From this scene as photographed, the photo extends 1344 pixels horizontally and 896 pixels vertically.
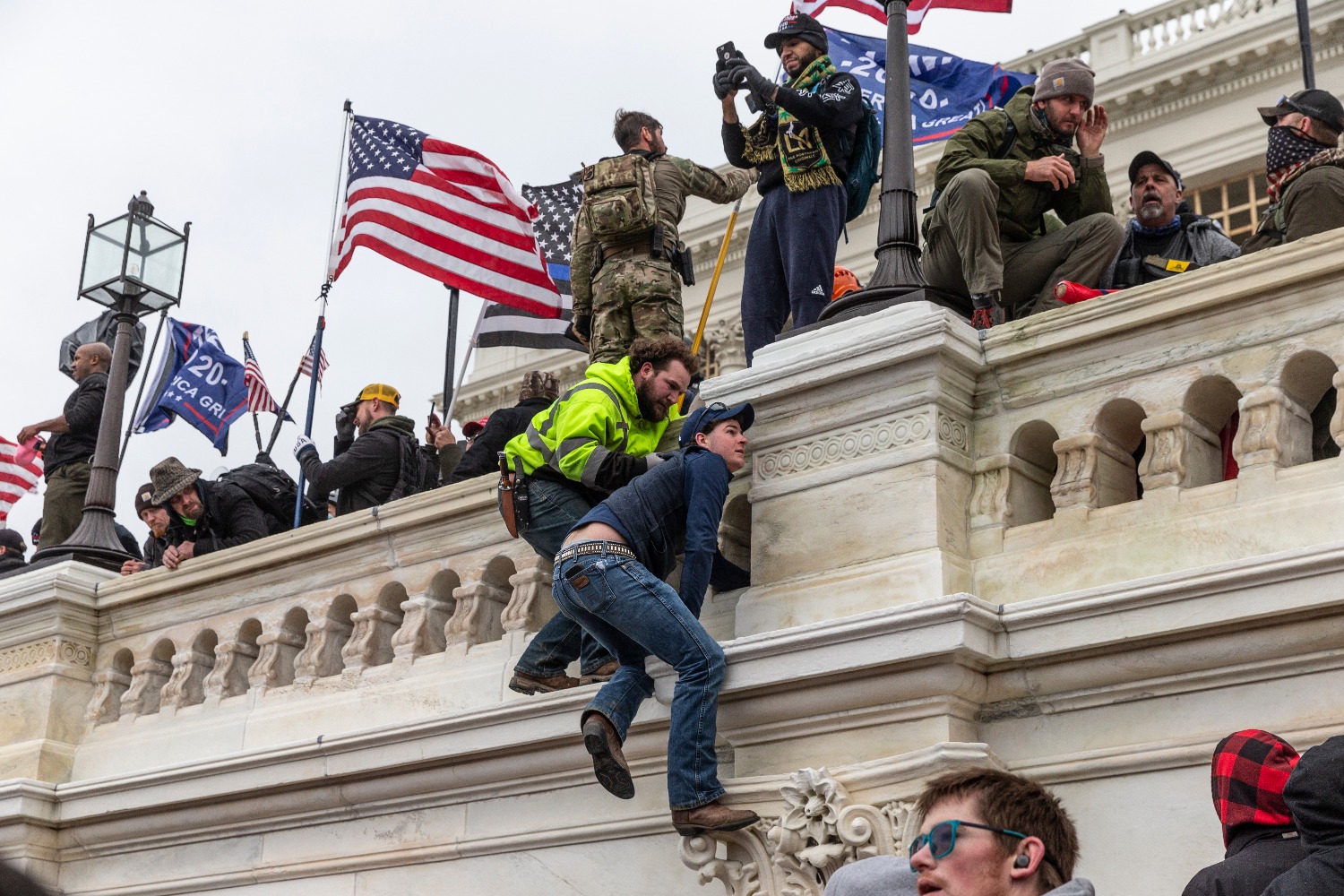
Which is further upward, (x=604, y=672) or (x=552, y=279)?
(x=552, y=279)

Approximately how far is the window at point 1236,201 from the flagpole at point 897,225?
696 inches

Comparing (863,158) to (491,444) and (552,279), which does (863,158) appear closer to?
(491,444)

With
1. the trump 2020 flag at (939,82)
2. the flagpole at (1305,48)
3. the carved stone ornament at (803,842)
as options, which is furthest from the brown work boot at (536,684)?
the trump 2020 flag at (939,82)

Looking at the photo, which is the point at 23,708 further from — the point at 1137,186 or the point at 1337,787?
the point at 1337,787

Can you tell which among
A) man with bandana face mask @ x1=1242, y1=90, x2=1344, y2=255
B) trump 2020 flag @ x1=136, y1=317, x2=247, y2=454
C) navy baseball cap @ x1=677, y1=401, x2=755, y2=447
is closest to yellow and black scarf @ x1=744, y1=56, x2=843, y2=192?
navy baseball cap @ x1=677, y1=401, x2=755, y2=447

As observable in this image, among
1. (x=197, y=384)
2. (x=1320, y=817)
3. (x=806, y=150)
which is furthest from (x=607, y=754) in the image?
(x=197, y=384)

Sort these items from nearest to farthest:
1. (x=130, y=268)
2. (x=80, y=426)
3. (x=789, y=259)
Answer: (x=789, y=259)
(x=130, y=268)
(x=80, y=426)

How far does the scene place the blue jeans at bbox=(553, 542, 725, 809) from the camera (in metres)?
6.34

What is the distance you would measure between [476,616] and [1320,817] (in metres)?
4.53

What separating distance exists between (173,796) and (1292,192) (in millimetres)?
5550

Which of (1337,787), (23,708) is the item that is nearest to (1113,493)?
(1337,787)

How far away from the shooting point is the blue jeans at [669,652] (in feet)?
20.8

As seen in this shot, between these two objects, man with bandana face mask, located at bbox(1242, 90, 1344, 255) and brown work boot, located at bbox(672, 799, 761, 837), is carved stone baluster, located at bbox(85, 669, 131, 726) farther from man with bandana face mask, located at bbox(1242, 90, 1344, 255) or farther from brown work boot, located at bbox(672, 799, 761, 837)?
man with bandana face mask, located at bbox(1242, 90, 1344, 255)

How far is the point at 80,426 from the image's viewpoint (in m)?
11.5
